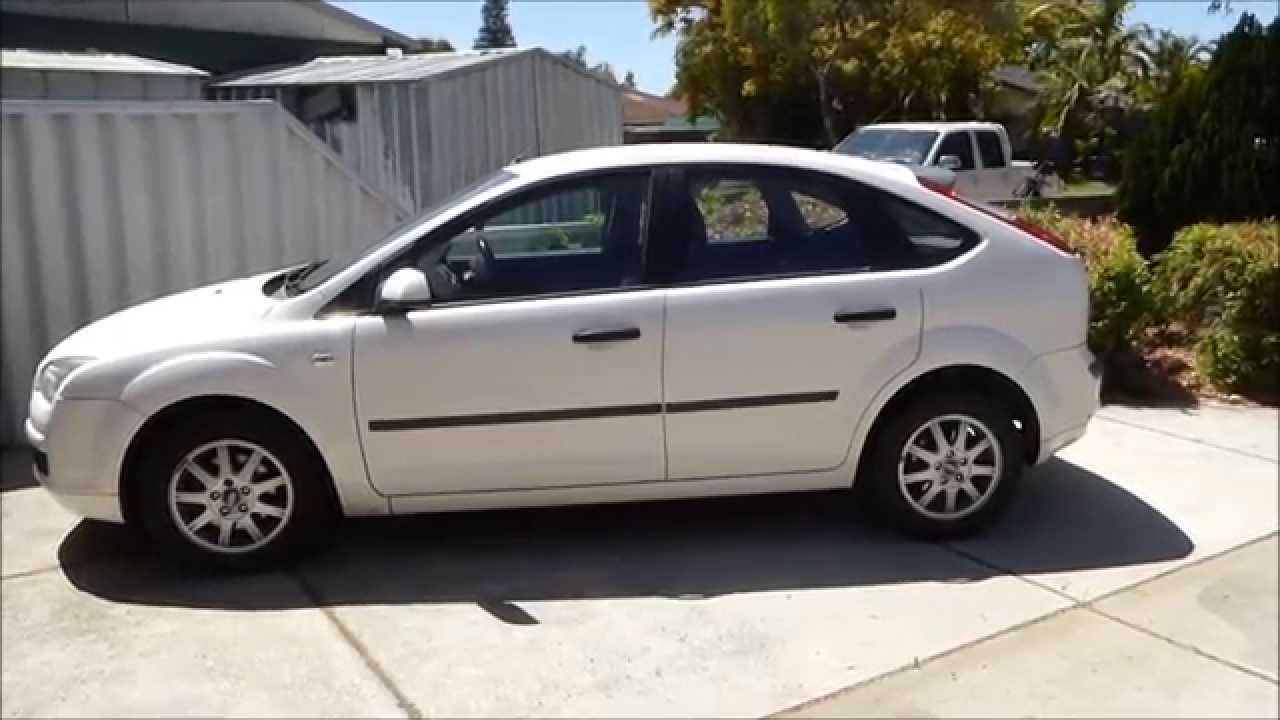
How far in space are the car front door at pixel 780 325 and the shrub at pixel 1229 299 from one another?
10.8 ft

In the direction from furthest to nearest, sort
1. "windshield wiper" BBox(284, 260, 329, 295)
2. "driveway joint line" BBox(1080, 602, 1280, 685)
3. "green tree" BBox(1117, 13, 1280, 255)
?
"green tree" BBox(1117, 13, 1280, 255) < "windshield wiper" BBox(284, 260, 329, 295) < "driveway joint line" BBox(1080, 602, 1280, 685)

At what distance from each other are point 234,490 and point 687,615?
1.75 meters

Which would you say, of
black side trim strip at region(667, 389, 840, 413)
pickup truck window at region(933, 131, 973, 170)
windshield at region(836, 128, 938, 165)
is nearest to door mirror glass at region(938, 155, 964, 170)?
pickup truck window at region(933, 131, 973, 170)

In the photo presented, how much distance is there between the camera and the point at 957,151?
16.2 meters

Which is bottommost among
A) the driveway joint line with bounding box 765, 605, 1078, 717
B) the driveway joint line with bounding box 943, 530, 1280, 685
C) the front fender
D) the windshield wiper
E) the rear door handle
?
the driveway joint line with bounding box 765, 605, 1078, 717

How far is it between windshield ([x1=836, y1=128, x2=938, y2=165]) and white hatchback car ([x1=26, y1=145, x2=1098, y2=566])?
1184 cm

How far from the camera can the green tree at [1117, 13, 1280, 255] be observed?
807 cm

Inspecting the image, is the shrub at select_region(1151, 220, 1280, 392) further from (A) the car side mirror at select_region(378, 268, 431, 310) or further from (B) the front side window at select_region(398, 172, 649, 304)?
(A) the car side mirror at select_region(378, 268, 431, 310)

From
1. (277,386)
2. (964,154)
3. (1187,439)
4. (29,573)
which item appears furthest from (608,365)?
(964,154)

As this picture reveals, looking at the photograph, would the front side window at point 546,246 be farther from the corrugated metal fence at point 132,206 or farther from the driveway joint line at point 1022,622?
the corrugated metal fence at point 132,206

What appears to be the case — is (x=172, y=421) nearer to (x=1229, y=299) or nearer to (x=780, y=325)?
(x=780, y=325)

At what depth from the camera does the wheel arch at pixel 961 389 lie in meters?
4.29

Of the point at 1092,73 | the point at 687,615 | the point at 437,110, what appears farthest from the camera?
the point at 1092,73

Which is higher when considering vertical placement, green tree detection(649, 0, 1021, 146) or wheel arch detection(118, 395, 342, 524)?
green tree detection(649, 0, 1021, 146)
